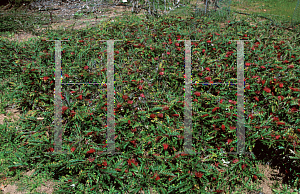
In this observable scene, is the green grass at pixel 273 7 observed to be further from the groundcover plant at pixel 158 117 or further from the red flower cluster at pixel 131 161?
the red flower cluster at pixel 131 161

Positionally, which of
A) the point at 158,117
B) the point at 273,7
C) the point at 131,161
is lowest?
the point at 131,161

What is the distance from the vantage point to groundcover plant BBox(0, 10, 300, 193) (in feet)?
7.54

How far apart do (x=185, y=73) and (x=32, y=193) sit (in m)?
2.25

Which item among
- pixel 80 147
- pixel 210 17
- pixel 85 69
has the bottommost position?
pixel 80 147

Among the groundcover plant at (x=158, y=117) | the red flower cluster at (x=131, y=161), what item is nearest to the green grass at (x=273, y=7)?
the groundcover plant at (x=158, y=117)

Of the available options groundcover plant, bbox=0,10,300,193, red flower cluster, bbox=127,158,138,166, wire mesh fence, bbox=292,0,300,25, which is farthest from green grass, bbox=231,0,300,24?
red flower cluster, bbox=127,158,138,166

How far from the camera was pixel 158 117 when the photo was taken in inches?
103

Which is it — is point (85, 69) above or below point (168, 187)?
above

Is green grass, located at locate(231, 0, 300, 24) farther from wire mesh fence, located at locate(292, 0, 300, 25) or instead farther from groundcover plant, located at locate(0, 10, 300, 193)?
groundcover plant, located at locate(0, 10, 300, 193)

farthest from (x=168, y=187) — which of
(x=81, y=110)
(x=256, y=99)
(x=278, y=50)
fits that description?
(x=278, y=50)

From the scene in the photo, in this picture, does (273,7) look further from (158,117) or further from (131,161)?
(131,161)

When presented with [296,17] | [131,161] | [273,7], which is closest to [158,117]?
[131,161]

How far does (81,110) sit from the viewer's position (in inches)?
106

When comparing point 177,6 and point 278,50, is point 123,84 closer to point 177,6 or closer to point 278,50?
point 278,50
